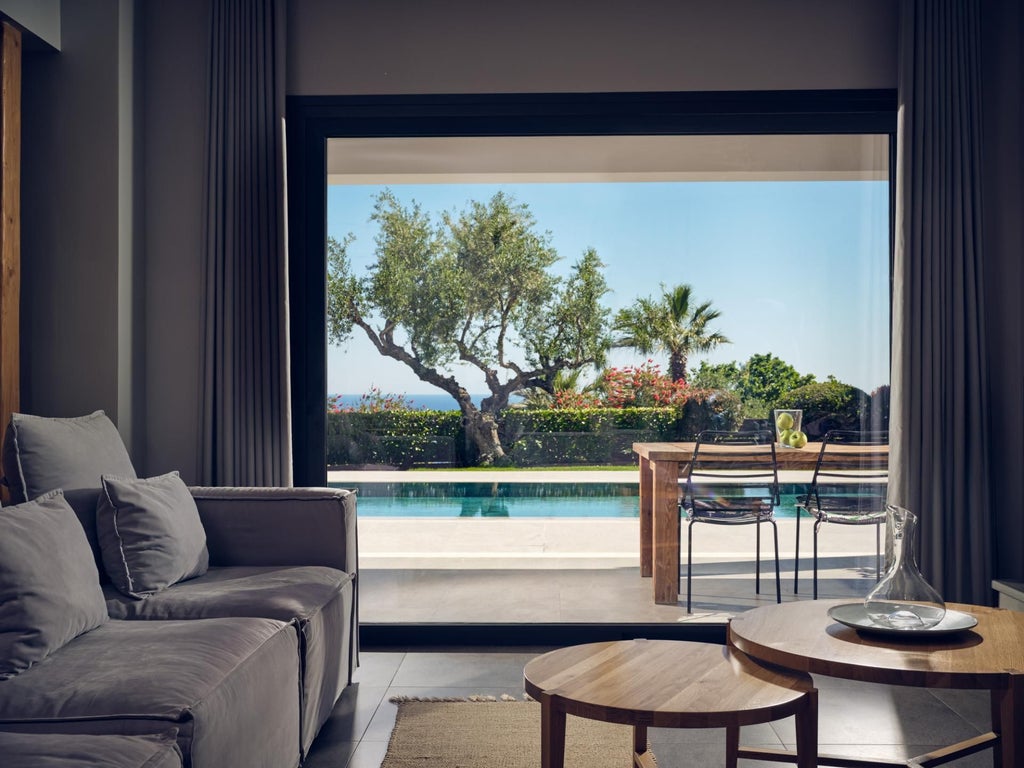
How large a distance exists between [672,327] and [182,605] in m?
2.35

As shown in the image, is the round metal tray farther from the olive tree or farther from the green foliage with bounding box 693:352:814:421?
the olive tree

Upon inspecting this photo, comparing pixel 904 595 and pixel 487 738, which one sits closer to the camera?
pixel 904 595

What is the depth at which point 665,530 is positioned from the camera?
4.06 m

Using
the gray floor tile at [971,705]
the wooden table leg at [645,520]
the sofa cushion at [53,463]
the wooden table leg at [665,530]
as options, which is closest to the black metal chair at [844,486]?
the wooden table leg at [665,530]

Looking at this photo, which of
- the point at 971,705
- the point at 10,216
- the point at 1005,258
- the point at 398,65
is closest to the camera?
the point at 971,705

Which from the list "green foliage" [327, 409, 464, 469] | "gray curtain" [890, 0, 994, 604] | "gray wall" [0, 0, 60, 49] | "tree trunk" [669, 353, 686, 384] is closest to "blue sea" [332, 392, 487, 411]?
"green foliage" [327, 409, 464, 469]

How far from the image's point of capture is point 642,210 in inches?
161

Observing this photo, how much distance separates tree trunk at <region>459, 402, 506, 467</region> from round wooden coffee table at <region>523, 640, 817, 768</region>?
5.90ft

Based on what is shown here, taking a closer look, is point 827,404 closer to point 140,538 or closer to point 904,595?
point 904,595

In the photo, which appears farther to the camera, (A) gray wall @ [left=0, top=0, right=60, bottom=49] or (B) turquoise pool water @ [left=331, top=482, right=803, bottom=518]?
(B) turquoise pool water @ [left=331, top=482, right=803, bottom=518]

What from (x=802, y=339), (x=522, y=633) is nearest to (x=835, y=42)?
(x=802, y=339)

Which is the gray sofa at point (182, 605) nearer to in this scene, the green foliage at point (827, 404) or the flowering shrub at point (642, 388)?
the flowering shrub at point (642, 388)

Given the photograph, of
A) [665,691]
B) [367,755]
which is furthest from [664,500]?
[665,691]

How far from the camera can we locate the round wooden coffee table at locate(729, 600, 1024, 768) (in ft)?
6.49
